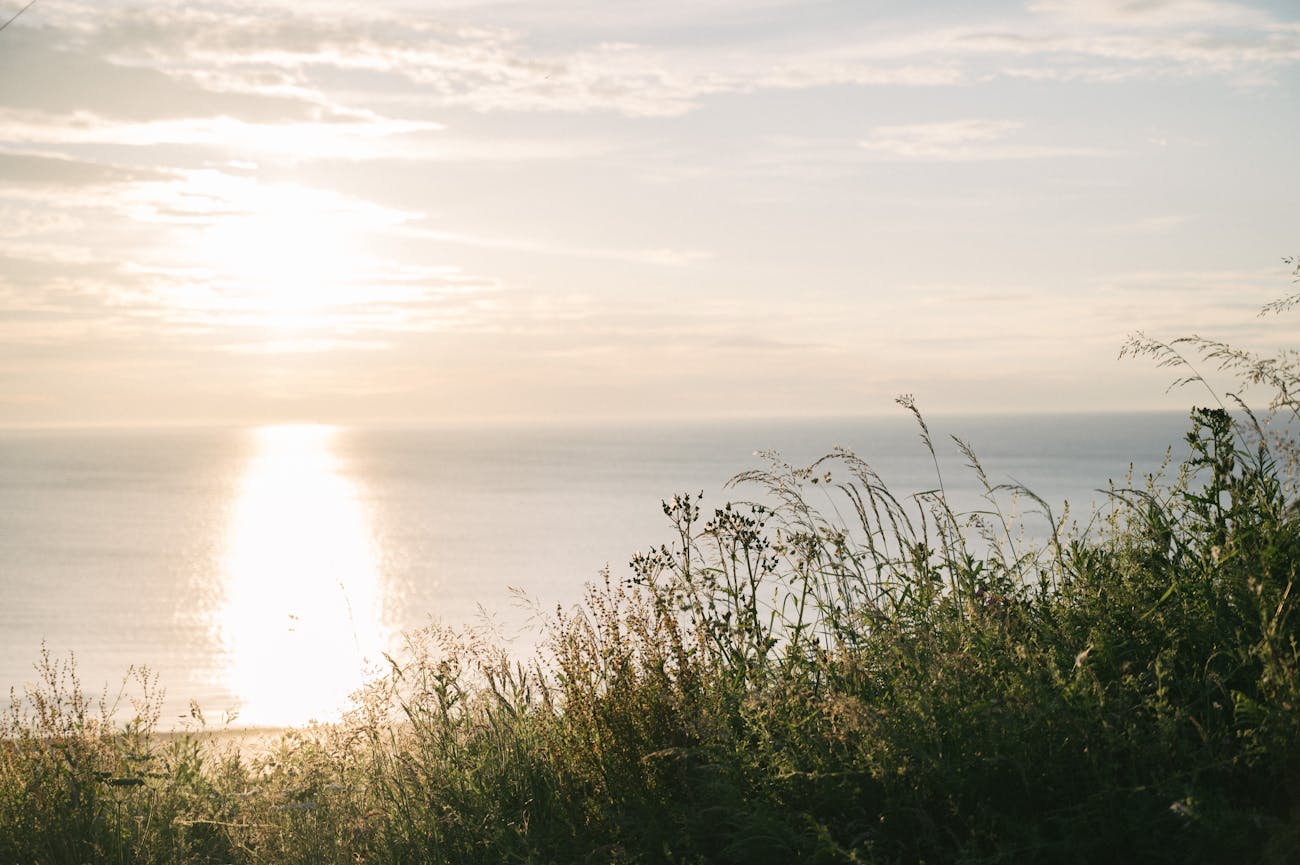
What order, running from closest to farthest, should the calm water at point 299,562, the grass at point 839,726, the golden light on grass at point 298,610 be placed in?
the grass at point 839,726, the golden light on grass at point 298,610, the calm water at point 299,562

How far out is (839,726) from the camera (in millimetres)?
3715

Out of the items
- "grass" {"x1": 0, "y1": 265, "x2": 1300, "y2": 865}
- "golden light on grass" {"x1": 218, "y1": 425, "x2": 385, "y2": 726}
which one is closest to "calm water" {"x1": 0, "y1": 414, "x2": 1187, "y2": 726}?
"golden light on grass" {"x1": 218, "y1": 425, "x2": 385, "y2": 726}

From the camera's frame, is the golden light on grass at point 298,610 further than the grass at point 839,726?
Yes

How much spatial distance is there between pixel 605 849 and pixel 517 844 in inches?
17.5

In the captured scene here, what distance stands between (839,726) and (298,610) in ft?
218

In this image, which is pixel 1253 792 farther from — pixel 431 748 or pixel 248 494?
pixel 248 494

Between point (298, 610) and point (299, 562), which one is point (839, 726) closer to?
point (298, 610)

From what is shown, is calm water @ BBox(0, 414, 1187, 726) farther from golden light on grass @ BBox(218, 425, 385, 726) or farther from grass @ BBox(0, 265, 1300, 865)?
grass @ BBox(0, 265, 1300, 865)

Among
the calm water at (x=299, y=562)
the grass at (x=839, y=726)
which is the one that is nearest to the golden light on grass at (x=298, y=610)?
the calm water at (x=299, y=562)

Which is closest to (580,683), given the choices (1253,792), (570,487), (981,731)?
(981,731)

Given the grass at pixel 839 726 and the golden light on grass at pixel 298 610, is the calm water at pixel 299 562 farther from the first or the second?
the grass at pixel 839 726

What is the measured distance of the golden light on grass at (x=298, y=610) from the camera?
38656 millimetres

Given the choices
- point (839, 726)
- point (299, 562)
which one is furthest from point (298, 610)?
point (839, 726)

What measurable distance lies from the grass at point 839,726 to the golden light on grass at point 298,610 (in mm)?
977
